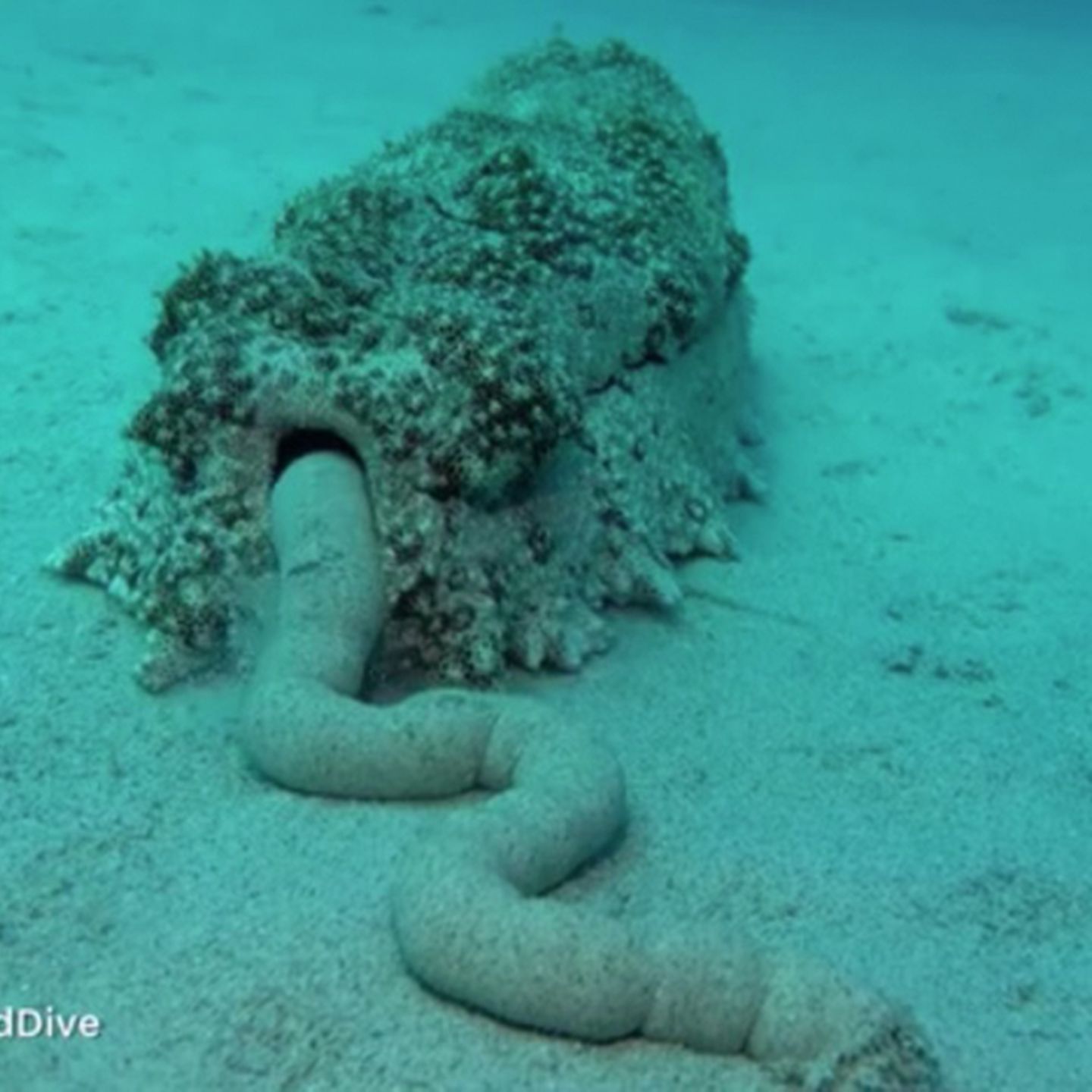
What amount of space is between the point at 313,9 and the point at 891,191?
6.99m

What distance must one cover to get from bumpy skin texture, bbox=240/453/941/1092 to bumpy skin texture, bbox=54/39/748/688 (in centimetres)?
17

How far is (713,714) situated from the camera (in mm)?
3652

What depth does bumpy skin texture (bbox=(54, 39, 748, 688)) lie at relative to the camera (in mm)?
3436

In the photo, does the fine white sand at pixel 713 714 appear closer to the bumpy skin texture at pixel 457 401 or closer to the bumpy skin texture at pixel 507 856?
the bumpy skin texture at pixel 507 856

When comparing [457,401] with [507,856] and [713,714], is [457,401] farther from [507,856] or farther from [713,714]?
[507,856]

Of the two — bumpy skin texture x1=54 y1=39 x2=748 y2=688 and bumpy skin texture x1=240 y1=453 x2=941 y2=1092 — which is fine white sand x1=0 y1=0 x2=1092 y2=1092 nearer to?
bumpy skin texture x1=240 y1=453 x2=941 y2=1092

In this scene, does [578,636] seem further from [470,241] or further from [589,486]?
[470,241]

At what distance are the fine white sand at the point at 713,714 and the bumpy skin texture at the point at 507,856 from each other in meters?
0.08

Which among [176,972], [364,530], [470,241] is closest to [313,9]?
[470,241]

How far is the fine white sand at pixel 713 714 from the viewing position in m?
2.50

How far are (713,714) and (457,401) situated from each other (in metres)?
1.04

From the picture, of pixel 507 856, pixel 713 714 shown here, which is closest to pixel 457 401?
pixel 713 714

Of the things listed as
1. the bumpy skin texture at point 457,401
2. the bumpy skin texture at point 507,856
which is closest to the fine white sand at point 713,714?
the bumpy skin texture at point 507,856

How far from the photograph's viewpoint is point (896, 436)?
593 cm
